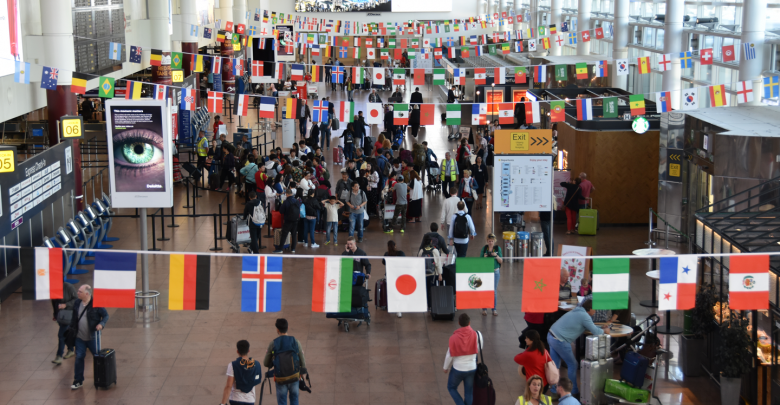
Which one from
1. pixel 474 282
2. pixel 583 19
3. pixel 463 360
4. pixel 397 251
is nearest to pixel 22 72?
pixel 397 251

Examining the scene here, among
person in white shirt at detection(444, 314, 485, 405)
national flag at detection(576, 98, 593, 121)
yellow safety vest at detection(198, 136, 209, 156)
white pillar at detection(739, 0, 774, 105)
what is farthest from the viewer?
yellow safety vest at detection(198, 136, 209, 156)

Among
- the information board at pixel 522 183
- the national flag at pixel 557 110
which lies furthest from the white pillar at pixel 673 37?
the information board at pixel 522 183

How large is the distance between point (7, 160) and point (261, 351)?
19.0ft

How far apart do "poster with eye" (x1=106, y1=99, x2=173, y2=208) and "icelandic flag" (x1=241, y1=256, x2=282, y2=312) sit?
13.7ft

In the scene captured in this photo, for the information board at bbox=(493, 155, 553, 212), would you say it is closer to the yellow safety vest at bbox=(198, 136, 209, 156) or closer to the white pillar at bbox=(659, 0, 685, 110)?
the white pillar at bbox=(659, 0, 685, 110)

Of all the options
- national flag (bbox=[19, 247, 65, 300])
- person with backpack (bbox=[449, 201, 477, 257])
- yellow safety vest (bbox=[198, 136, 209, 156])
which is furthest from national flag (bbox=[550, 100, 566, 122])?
national flag (bbox=[19, 247, 65, 300])

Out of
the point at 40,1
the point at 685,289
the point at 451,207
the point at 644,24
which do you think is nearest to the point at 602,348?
the point at 685,289

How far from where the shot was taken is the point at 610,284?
945cm

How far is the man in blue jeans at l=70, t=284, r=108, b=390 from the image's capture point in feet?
34.3

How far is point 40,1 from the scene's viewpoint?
58.3 ft

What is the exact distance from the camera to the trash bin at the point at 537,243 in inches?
648

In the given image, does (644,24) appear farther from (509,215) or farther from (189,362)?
(189,362)

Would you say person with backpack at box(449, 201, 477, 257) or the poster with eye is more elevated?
the poster with eye

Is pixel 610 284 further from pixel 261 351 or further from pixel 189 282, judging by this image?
pixel 261 351
